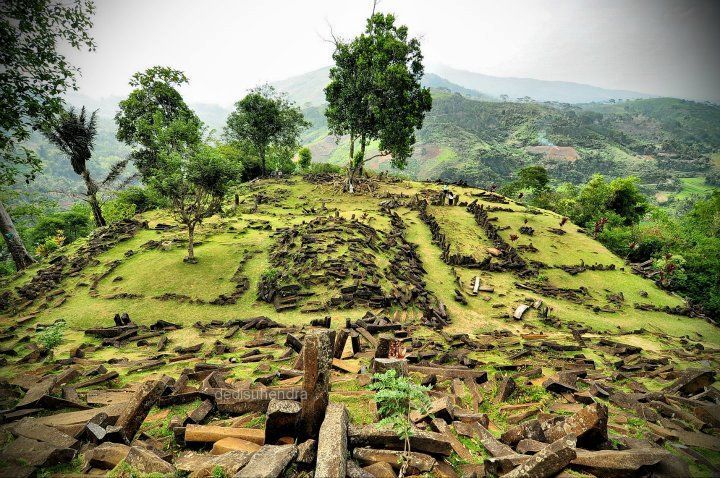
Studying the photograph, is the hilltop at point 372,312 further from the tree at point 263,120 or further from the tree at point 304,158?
the tree at point 304,158

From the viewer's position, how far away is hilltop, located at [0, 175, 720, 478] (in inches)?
222

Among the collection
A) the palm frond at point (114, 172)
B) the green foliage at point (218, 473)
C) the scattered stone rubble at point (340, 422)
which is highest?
the palm frond at point (114, 172)

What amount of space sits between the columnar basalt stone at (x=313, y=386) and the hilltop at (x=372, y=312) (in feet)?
3.17

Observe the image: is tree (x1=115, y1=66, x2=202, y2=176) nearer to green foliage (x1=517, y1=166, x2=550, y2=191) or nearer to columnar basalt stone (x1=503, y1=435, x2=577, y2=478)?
columnar basalt stone (x1=503, y1=435, x2=577, y2=478)

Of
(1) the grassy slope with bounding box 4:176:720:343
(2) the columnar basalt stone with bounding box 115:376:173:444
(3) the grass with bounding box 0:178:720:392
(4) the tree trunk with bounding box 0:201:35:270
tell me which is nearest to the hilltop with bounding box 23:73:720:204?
(4) the tree trunk with bounding box 0:201:35:270

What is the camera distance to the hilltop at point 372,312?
564 cm

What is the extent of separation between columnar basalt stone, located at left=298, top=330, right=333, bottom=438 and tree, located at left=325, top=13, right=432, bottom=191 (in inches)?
1039

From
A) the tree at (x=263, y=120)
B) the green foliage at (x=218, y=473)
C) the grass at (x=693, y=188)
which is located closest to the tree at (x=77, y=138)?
the tree at (x=263, y=120)

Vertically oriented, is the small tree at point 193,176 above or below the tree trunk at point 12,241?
above

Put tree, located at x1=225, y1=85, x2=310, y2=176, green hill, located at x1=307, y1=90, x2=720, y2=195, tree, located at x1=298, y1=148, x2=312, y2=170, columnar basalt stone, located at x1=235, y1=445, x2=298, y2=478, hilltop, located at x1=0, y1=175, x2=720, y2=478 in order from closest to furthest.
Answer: columnar basalt stone, located at x1=235, y1=445, x2=298, y2=478, hilltop, located at x1=0, y1=175, x2=720, y2=478, tree, located at x1=225, y1=85, x2=310, y2=176, tree, located at x1=298, y1=148, x2=312, y2=170, green hill, located at x1=307, y1=90, x2=720, y2=195

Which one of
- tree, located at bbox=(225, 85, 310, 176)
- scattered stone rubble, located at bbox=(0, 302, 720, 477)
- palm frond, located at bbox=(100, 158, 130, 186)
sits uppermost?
tree, located at bbox=(225, 85, 310, 176)

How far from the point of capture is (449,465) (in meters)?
3.39

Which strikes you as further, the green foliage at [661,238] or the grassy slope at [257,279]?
the green foliage at [661,238]

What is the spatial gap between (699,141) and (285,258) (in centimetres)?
25175
